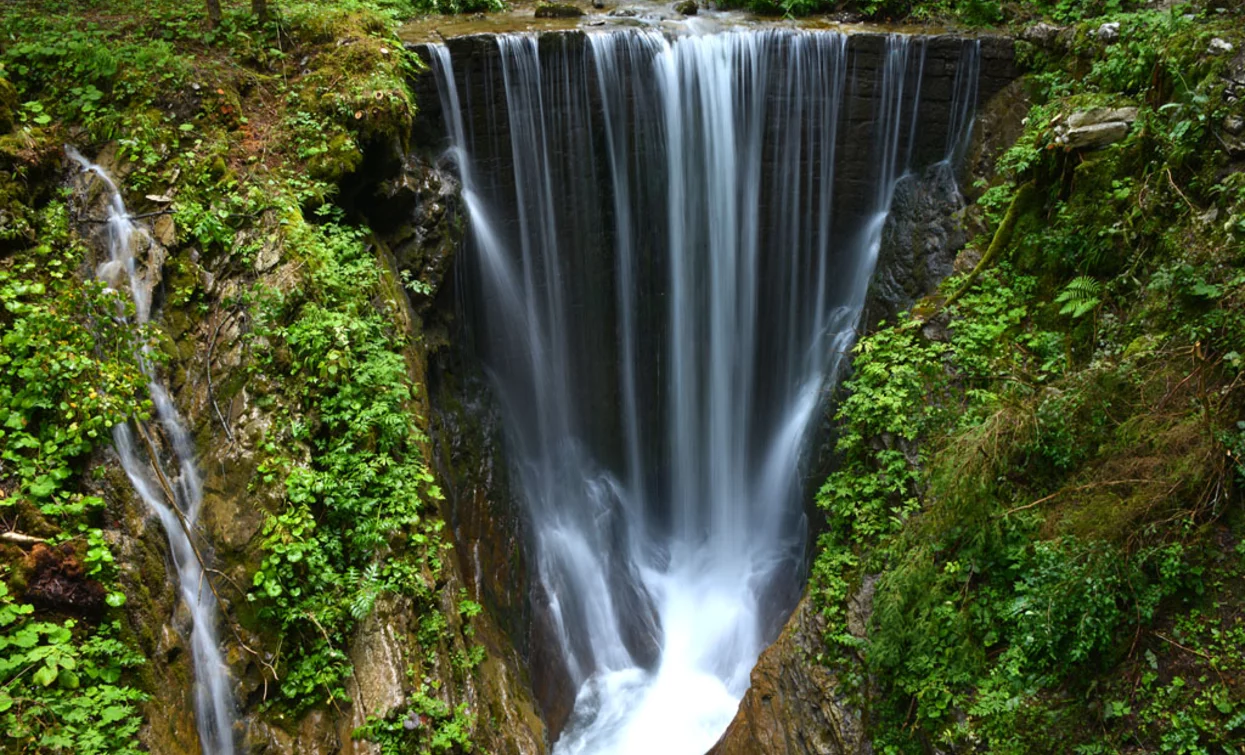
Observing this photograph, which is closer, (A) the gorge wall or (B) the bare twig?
(B) the bare twig

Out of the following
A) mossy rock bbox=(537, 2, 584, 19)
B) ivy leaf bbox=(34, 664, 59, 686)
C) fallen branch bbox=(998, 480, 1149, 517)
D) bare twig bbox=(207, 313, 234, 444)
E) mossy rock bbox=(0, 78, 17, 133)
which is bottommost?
fallen branch bbox=(998, 480, 1149, 517)

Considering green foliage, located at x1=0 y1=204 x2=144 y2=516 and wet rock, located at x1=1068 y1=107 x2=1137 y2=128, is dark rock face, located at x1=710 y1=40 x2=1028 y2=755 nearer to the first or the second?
wet rock, located at x1=1068 y1=107 x2=1137 y2=128

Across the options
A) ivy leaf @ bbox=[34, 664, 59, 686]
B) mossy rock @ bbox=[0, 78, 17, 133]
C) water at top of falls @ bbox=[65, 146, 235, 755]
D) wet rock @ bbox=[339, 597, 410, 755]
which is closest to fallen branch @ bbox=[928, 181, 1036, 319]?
wet rock @ bbox=[339, 597, 410, 755]

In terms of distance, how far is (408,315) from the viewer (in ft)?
23.7

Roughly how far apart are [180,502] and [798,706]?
17.1 ft

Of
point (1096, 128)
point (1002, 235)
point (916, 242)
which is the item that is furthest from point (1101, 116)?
point (916, 242)

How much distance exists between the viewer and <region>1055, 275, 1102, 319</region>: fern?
5938 millimetres

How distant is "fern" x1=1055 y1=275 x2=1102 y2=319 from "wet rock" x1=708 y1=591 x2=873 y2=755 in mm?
2970

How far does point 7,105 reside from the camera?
569 centimetres

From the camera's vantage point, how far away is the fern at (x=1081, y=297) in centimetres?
594

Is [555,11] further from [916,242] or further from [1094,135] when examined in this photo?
[1094,135]

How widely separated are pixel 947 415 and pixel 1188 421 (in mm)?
1826

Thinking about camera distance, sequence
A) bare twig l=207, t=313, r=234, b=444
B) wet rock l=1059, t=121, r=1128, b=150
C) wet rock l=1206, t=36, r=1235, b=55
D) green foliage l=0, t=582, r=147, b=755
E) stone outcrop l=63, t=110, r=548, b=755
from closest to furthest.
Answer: green foliage l=0, t=582, r=147, b=755
stone outcrop l=63, t=110, r=548, b=755
bare twig l=207, t=313, r=234, b=444
wet rock l=1206, t=36, r=1235, b=55
wet rock l=1059, t=121, r=1128, b=150

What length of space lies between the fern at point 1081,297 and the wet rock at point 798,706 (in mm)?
2970
